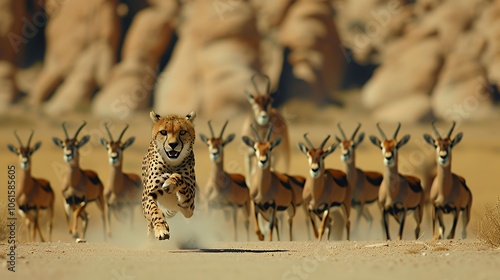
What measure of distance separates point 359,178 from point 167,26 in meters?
31.1

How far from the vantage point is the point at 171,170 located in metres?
12.3

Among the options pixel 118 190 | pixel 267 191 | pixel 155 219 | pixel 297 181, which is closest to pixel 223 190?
pixel 267 191

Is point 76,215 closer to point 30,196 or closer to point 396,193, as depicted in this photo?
point 30,196

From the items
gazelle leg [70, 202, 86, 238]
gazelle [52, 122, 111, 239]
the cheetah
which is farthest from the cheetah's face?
gazelle [52, 122, 111, 239]

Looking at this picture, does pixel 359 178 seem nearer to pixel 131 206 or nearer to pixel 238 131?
pixel 131 206

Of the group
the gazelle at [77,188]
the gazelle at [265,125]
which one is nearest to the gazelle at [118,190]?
the gazelle at [77,188]

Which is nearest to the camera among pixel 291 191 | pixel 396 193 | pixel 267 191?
pixel 396 193

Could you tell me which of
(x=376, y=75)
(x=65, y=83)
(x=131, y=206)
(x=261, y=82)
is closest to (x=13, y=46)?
(x=65, y=83)

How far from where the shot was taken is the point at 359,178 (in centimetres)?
1716

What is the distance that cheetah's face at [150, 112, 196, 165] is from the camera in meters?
12.1

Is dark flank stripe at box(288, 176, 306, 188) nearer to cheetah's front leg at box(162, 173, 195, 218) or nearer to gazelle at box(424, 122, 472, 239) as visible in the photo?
gazelle at box(424, 122, 472, 239)

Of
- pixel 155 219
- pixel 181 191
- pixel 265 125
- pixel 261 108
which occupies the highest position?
pixel 261 108

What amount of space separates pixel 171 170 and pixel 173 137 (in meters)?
0.40

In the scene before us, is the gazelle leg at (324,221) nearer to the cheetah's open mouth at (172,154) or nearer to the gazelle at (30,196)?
the cheetah's open mouth at (172,154)
